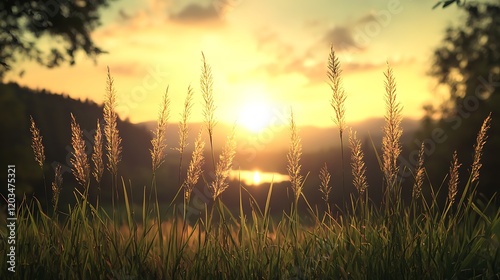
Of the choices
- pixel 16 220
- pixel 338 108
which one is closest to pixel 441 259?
pixel 338 108

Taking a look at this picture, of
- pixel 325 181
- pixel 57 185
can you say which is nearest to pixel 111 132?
pixel 57 185

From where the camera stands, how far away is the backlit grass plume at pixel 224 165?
14.1 ft

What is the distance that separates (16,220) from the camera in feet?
18.2

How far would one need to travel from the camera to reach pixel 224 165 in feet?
14.1

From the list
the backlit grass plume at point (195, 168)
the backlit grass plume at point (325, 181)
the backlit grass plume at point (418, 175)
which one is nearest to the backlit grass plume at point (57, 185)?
the backlit grass plume at point (195, 168)

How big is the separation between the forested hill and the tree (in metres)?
12.0

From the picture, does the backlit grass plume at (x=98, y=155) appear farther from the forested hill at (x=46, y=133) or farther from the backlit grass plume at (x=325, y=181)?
the forested hill at (x=46, y=133)

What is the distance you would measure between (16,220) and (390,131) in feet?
13.0

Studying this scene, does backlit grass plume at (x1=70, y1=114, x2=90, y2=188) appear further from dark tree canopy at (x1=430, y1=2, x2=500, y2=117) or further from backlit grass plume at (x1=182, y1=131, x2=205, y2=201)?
dark tree canopy at (x1=430, y1=2, x2=500, y2=117)

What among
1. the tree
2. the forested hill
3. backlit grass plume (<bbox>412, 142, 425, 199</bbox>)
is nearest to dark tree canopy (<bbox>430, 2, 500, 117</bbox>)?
the tree

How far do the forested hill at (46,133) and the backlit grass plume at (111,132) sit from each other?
14280 mm

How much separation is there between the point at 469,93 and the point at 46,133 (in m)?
19.2

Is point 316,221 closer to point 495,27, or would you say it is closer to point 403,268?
point 403,268

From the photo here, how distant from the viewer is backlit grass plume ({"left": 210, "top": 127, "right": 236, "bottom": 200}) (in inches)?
169
